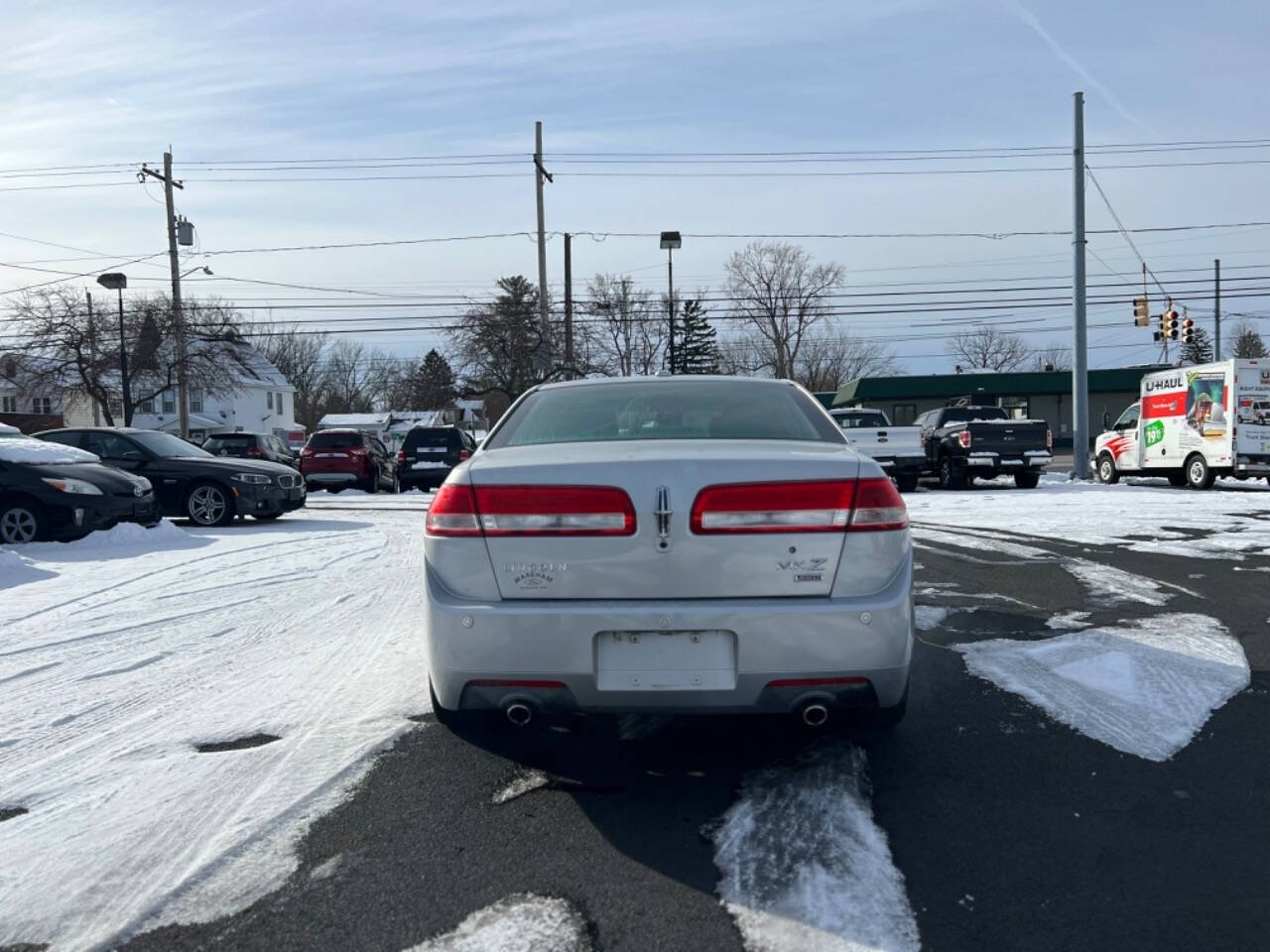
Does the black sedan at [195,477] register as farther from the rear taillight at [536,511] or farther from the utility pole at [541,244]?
the utility pole at [541,244]

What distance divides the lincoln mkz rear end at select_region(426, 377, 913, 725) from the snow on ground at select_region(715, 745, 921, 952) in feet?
1.15

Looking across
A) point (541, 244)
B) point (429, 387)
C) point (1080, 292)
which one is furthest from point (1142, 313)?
point (429, 387)

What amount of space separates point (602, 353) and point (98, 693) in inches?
1902

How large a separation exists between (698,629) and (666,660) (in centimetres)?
16

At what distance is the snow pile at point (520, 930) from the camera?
2.68 metres

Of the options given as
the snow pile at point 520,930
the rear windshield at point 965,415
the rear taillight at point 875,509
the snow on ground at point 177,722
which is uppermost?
the rear windshield at point 965,415

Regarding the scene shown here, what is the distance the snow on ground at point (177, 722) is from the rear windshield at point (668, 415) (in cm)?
143

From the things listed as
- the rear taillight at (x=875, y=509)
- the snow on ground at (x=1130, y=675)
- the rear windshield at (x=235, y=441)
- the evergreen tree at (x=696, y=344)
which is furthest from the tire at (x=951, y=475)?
the evergreen tree at (x=696, y=344)

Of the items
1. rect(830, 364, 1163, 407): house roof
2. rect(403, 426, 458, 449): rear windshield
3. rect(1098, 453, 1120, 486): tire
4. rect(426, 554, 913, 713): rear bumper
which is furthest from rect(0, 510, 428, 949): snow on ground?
rect(830, 364, 1163, 407): house roof

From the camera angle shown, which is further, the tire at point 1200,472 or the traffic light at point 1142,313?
the traffic light at point 1142,313

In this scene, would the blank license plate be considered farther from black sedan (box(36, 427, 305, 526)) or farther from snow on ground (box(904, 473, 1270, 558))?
black sedan (box(36, 427, 305, 526))

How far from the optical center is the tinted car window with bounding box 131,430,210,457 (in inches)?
557

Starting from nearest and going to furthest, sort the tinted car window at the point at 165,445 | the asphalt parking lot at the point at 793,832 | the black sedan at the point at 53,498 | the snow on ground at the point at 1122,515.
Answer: the asphalt parking lot at the point at 793,832 → the black sedan at the point at 53,498 → the snow on ground at the point at 1122,515 → the tinted car window at the point at 165,445

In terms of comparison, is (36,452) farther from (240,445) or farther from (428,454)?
(428,454)
